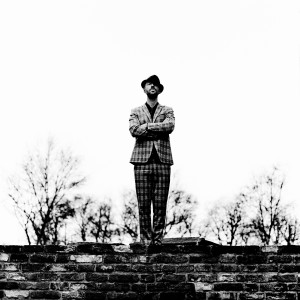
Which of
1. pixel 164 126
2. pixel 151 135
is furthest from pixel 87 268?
pixel 164 126

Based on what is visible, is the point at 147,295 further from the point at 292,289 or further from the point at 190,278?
the point at 292,289

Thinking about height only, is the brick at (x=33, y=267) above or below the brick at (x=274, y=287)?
above

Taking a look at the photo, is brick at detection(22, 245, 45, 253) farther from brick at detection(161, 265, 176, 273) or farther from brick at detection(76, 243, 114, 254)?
brick at detection(161, 265, 176, 273)

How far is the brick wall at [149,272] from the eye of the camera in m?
6.07

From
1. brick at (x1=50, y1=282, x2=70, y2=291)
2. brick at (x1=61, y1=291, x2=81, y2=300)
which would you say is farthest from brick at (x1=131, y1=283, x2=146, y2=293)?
brick at (x1=50, y1=282, x2=70, y2=291)

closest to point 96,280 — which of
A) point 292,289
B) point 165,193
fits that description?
point 165,193

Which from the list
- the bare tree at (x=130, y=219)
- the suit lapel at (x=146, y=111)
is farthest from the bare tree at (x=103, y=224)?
the suit lapel at (x=146, y=111)

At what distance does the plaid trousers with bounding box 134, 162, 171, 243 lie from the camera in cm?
681

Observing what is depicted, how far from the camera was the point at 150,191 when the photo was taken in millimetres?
6859

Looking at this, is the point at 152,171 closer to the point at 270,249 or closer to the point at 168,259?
the point at 168,259

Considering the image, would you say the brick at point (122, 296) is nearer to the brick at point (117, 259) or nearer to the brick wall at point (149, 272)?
the brick wall at point (149, 272)

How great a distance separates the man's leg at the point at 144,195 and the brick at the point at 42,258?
1.16 meters

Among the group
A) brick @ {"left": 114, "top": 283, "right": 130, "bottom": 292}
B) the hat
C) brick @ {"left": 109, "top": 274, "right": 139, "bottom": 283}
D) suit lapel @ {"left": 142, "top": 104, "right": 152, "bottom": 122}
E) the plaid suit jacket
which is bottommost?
brick @ {"left": 114, "top": 283, "right": 130, "bottom": 292}

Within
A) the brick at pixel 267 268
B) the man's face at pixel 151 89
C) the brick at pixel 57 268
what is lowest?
the brick at pixel 57 268
